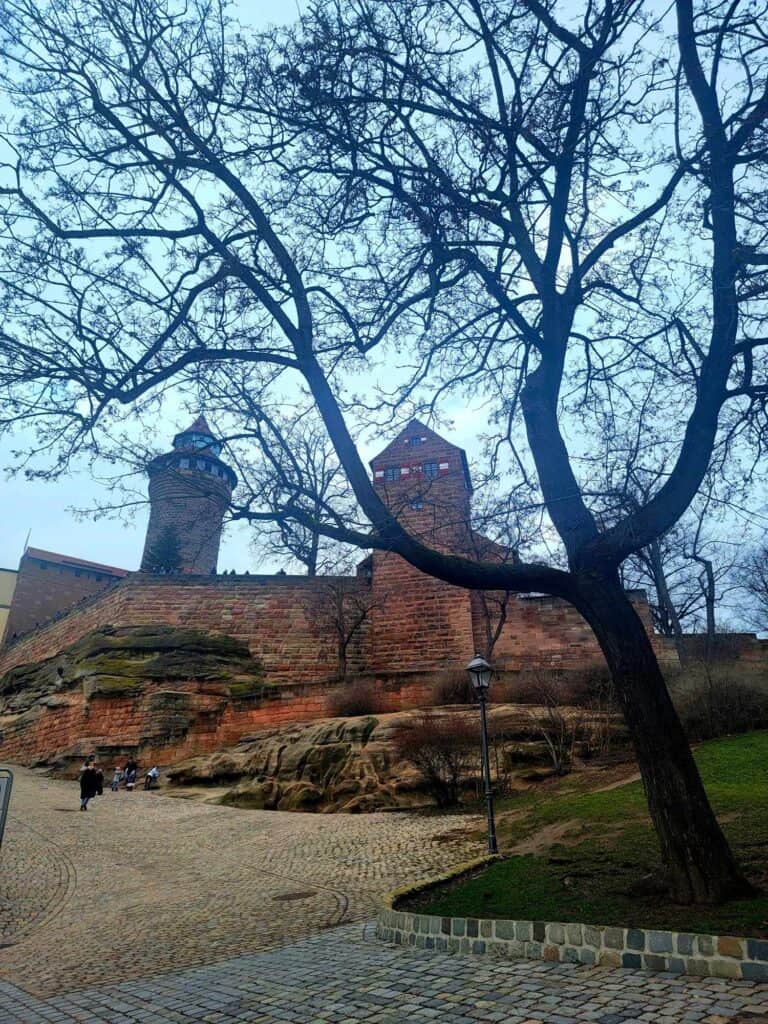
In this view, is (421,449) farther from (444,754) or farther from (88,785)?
(88,785)

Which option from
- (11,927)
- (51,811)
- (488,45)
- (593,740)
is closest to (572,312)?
(488,45)

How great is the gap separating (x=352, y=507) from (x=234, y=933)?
4851 millimetres

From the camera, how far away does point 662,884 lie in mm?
5227

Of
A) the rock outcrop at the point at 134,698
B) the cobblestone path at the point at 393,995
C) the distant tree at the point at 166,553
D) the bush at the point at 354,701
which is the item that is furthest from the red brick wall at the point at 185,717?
the cobblestone path at the point at 393,995

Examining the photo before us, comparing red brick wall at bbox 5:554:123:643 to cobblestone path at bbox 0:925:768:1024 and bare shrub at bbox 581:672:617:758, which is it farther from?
cobblestone path at bbox 0:925:768:1024

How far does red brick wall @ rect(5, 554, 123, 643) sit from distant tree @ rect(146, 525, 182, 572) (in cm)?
1054

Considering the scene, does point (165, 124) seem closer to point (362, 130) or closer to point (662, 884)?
point (362, 130)

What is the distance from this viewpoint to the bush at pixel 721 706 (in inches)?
580

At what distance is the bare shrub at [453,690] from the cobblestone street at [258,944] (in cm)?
654

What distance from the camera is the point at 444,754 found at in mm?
13922

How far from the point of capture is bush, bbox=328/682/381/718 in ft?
65.7

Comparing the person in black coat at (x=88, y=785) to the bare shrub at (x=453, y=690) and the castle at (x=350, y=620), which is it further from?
the bare shrub at (x=453, y=690)

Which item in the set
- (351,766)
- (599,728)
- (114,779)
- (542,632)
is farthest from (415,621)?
(114,779)

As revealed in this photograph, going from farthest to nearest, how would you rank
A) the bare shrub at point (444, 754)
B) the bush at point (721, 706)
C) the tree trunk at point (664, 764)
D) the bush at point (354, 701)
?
1. the bush at point (354, 701)
2. the bush at point (721, 706)
3. the bare shrub at point (444, 754)
4. the tree trunk at point (664, 764)
